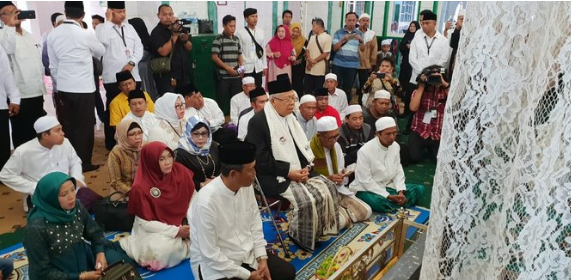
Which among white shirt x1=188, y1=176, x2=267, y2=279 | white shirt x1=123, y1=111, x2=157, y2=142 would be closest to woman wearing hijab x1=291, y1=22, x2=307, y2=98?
white shirt x1=123, y1=111, x2=157, y2=142

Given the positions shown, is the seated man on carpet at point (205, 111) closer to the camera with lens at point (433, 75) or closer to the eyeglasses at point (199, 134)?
the eyeglasses at point (199, 134)

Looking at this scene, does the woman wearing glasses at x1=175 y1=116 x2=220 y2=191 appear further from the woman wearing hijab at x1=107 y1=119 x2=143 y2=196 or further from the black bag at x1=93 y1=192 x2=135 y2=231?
the black bag at x1=93 y1=192 x2=135 y2=231

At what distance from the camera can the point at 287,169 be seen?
10.6ft

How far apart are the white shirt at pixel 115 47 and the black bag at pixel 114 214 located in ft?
6.97

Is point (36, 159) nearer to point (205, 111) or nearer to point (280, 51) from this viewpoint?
point (205, 111)

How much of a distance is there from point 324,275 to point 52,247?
1490 millimetres

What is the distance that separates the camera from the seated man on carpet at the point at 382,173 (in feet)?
12.2

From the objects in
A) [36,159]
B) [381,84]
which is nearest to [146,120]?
[36,159]

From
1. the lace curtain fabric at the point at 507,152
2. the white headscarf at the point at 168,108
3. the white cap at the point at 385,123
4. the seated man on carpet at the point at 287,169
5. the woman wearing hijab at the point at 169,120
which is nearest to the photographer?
the lace curtain fabric at the point at 507,152

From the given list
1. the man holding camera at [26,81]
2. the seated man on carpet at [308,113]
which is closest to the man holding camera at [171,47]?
the man holding camera at [26,81]

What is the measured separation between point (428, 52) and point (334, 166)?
9.06 feet

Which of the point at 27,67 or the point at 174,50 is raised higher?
the point at 174,50

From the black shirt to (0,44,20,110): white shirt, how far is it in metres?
1.78

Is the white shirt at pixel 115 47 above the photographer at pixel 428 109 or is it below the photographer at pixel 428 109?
above
